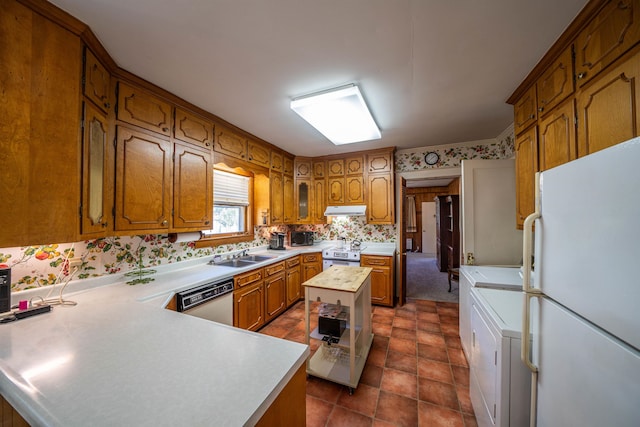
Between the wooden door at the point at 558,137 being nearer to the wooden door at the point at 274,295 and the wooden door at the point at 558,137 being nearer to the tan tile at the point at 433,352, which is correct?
the tan tile at the point at 433,352

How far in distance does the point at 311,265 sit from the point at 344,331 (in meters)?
1.56

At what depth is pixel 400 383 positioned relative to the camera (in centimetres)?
187

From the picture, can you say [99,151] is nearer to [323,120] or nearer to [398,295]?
[323,120]

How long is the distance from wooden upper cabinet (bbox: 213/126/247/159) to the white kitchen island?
1.78 metres

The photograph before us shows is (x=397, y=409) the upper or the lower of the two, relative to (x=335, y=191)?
lower

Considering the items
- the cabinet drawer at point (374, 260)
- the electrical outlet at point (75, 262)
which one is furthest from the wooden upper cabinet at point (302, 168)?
the electrical outlet at point (75, 262)

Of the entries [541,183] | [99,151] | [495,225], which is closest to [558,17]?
[541,183]

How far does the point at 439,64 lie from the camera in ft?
5.38

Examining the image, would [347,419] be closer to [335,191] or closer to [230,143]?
[230,143]

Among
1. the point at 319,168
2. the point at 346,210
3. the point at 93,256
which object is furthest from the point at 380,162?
the point at 93,256

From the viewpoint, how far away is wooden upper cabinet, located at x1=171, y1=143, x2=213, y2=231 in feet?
6.84

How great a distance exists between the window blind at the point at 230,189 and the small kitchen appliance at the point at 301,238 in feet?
3.54

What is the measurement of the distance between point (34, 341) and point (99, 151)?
1.13 metres

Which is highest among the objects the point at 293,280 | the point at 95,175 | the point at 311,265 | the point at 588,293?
the point at 95,175
